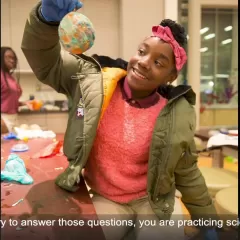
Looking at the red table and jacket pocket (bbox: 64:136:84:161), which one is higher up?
jacket pocket (bbox: 64:136:84:161)

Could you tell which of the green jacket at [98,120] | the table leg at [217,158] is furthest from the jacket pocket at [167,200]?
the table leg at [217,158]

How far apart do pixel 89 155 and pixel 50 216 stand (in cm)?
15

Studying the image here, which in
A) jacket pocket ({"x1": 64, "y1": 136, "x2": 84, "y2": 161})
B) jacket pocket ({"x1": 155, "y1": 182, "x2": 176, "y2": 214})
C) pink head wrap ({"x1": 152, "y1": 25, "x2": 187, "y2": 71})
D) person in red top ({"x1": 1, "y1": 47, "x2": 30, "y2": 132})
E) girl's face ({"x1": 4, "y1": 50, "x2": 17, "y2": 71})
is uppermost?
pink head wrap ({"x1": 152, "y1": 25, "x2": 187, "y2": 71})

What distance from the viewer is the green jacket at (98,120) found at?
0.49 metres

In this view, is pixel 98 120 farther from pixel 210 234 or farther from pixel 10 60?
pixel 210 234

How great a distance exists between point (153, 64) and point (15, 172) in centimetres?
29

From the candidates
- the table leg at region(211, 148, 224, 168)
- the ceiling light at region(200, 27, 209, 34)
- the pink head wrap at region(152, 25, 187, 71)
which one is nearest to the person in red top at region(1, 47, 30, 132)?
the pink head wrap at region(152, 25, 187, 71)

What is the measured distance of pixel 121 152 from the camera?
542 millimetres

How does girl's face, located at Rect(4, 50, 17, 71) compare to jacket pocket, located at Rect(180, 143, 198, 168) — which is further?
jacket pocket, located at Rect(180, 143, 198, 168)

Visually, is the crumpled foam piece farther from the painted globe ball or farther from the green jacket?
the painted globe ball

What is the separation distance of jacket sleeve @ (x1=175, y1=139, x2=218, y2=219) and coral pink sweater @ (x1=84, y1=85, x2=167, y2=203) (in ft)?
0.24

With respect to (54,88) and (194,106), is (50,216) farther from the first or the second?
(194,106)

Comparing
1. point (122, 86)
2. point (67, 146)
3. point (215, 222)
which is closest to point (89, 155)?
point (67, 146)

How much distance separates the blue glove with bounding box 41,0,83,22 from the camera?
0.39 m
